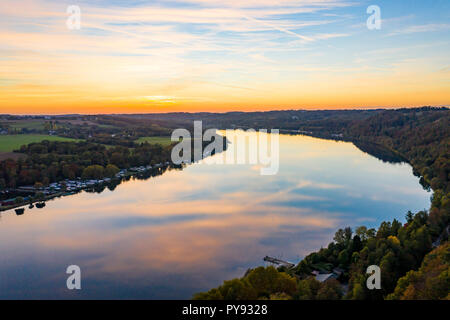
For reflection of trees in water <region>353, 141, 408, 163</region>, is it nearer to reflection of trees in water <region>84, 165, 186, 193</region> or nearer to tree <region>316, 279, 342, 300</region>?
reflection of trees in water <region>84, 165, 186, 193</region>

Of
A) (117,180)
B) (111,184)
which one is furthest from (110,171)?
(111,184)

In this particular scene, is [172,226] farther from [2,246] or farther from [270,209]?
[2,246]

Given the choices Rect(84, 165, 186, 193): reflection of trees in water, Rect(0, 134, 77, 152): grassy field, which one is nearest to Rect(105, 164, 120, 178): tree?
Rect(84, 165, 186, 193): reflection of trees in water

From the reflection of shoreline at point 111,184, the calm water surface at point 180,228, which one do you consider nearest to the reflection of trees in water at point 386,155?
the calm water surface at point 180,228

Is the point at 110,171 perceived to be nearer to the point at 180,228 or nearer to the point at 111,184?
the point at 111,184

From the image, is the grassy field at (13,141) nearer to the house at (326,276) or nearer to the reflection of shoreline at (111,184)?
the reflection of shoreline at (111,184)
